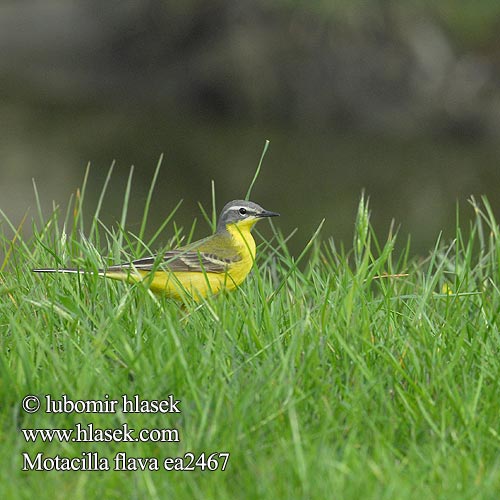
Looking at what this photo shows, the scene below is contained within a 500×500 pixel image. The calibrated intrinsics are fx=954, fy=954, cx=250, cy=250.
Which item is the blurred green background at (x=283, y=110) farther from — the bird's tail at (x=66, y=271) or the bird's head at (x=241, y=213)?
the bird's tail at (x=66, y=271)

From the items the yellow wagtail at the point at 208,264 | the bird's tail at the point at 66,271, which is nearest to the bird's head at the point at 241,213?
the yellow wagtail at the point at 208,264

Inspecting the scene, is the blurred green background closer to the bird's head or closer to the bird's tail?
the bird's head

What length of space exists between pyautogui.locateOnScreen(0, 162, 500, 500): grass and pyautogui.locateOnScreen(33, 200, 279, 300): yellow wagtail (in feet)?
0.66

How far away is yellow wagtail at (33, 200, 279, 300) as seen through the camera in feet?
13.5

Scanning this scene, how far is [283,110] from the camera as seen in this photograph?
25438mm

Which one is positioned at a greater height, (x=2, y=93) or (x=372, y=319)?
(x=372, y=319)

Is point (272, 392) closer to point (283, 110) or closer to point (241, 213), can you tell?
point (241, 213)

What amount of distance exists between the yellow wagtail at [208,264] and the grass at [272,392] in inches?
7.9

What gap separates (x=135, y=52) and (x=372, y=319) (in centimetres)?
2770

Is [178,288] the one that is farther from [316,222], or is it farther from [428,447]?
[316,222]

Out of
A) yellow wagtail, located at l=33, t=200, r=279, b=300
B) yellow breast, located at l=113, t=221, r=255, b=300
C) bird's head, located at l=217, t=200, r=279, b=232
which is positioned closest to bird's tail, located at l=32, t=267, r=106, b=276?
yellow wagtail, located at l=33, t=200, r=279, b=300

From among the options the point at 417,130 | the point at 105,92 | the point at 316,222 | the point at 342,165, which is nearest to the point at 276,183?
the point at 342,165

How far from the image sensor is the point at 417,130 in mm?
24125

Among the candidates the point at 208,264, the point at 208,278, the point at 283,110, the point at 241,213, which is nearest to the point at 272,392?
the point at 208,278
